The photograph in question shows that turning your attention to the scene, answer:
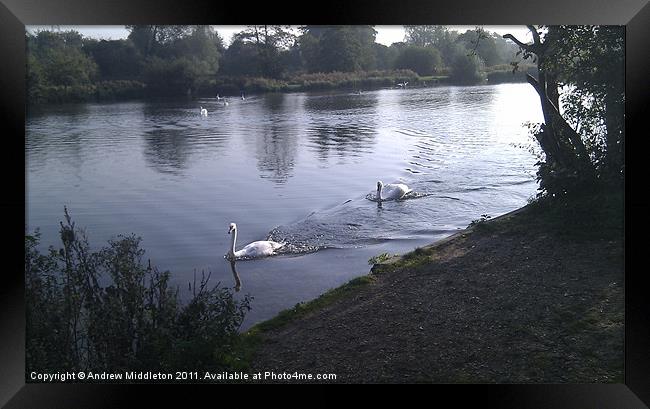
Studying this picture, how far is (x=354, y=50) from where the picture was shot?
5734 millimetres

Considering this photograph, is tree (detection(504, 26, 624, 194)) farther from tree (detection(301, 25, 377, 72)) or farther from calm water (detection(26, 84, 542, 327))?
tree (detection(301, 25, 377, 72))

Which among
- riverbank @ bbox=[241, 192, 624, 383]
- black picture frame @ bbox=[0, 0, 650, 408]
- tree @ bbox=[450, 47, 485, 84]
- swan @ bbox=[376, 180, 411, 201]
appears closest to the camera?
black picture frame @ bbox=[0, 0, 650, 408]

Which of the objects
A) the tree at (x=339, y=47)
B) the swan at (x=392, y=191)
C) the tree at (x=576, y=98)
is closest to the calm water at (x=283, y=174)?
the swan at (x=392, y=191)

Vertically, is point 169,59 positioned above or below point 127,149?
above

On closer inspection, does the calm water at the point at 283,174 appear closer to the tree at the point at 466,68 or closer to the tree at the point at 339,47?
the tree at the point at 466,68

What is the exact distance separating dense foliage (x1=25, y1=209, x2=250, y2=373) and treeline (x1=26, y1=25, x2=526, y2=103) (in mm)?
1226

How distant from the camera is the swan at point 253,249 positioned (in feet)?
17.6

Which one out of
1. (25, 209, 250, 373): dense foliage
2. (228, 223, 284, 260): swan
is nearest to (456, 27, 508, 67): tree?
(228, 223, 284, 260): swan

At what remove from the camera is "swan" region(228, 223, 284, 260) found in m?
5.36

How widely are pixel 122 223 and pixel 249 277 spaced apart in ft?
3.55

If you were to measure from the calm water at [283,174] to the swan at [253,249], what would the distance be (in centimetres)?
6
